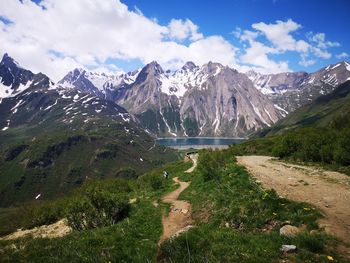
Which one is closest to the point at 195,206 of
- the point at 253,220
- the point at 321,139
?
the point at 253,220

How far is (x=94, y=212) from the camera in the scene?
29250 millimetres

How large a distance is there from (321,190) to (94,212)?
20370 millimetres

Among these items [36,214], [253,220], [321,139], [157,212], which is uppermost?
[321,139]

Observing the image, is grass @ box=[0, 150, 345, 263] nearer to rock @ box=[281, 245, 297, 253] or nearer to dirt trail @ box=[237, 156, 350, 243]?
rock @ box=[281, 245, 297, 253]

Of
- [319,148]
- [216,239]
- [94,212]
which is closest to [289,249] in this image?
[216,239]

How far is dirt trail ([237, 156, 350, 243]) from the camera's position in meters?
18.1

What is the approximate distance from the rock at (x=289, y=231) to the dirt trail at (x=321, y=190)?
5.38ft

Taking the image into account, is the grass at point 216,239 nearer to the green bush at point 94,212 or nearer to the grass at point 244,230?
the grass at point 244,230

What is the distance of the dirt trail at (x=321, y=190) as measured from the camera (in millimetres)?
18078

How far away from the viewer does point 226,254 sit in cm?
1415

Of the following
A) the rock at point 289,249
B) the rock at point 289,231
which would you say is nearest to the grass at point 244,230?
the rock at point 289,249

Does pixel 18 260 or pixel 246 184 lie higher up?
pixel 246 184

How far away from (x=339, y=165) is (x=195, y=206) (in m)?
21.4

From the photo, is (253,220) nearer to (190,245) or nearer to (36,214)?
(190,245)
